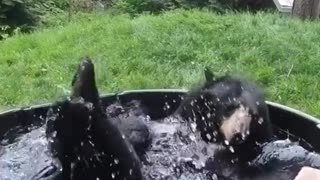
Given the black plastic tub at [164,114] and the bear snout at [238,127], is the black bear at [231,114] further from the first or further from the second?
the black plastic tub at [164,114]

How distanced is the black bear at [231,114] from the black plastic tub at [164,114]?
0.40 feet

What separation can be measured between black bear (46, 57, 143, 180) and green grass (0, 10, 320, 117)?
7.15ft

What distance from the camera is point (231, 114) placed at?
2680 mm

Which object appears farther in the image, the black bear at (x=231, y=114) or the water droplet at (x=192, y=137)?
the water droplet at (x=192, y=137)

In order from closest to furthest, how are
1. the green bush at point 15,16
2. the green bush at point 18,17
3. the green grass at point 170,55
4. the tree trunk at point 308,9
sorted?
the green grass at point 170,55
the tree trunk at point 308,9
the green bush at point 18,17
the green bush at point 15,16

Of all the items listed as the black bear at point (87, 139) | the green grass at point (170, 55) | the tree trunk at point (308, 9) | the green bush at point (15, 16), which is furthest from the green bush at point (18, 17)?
the black bear at point (87, 139)

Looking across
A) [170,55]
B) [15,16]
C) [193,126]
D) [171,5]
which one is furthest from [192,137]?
[171,5]

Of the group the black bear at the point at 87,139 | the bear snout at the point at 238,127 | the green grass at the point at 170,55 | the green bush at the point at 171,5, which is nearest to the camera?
the black bear at the point at 87,139

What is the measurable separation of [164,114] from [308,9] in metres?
4.45

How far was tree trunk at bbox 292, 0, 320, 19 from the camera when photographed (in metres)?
7.13

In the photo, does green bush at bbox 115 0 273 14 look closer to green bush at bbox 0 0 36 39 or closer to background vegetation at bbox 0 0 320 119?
green bush at bbox 0 0 36 39

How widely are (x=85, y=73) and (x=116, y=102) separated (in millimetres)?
688

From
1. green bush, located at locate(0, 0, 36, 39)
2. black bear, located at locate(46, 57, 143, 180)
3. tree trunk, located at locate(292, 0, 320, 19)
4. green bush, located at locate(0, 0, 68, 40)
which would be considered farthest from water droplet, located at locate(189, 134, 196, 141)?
green bush, located at locate(0, 0, 36, 39)

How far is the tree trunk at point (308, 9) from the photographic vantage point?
23.4 feet
